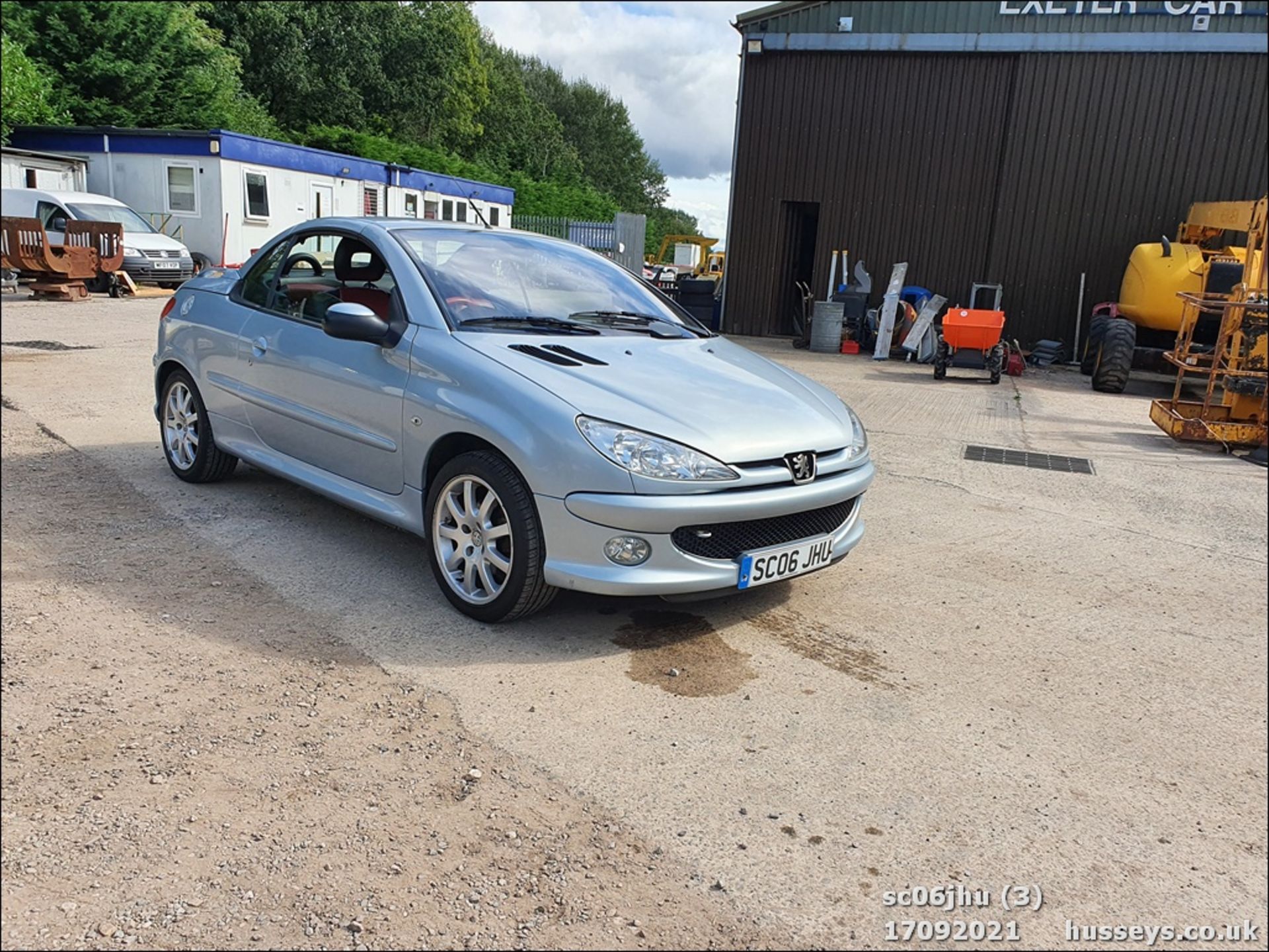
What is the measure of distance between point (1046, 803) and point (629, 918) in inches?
48.9

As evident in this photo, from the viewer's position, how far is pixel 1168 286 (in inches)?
517

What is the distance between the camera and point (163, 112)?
62.6ft

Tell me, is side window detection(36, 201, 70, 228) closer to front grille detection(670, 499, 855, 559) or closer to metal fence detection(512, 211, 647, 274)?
metal fence detection(512, 211, 647, 274)

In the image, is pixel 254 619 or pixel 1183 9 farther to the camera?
pixel 1183 9

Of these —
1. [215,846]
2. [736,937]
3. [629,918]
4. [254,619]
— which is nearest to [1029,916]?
[736,937]

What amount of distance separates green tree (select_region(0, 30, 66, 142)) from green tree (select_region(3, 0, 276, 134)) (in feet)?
0.12

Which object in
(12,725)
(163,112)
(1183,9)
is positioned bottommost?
(12,725)

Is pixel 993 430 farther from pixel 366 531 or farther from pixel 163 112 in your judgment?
pixel 163 112

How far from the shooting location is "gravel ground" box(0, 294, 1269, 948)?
6.75ft

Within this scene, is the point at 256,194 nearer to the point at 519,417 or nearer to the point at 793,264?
the point at 793,264

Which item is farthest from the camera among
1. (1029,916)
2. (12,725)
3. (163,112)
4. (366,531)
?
(163,112)

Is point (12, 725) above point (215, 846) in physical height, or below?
above

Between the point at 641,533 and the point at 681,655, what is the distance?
53 cm

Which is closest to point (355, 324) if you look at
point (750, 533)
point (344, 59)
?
point (750, 533)
